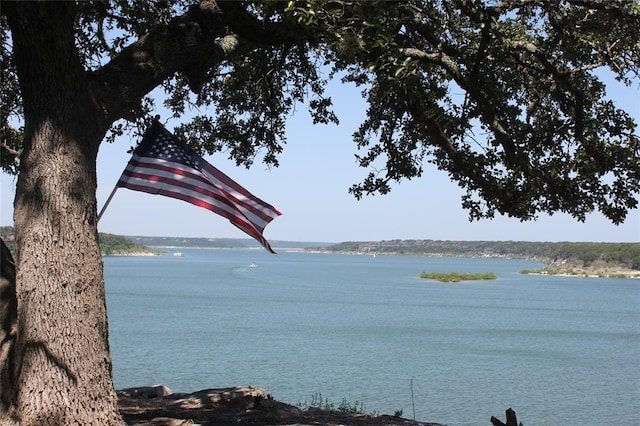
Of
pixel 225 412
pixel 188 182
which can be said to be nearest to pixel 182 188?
pixel 188 182

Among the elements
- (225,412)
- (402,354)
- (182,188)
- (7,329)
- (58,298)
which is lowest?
(402,354)

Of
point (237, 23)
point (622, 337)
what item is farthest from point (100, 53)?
point (622, 337)

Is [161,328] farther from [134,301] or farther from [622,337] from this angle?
[622,337]

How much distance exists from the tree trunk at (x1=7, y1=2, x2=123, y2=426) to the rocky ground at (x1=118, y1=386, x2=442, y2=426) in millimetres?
1766

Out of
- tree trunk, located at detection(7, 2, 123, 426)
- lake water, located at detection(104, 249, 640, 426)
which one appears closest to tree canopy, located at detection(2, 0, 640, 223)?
tree trunk, located at detection(7, 2, 123, 426)

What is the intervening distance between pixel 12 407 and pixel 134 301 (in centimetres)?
5810

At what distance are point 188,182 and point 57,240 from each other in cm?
184

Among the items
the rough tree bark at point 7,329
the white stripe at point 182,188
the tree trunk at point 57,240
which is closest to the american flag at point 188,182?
the white stripe at point 182,188

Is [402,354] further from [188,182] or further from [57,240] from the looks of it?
[57,240]

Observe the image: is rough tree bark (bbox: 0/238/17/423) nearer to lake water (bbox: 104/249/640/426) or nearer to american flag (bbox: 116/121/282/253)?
american flag (bbox: 116/121/282/253)

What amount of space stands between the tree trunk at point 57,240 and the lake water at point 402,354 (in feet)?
41.5

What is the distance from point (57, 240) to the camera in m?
6.23

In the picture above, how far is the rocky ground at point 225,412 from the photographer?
820 centimetres

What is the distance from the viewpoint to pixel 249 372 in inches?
1022
